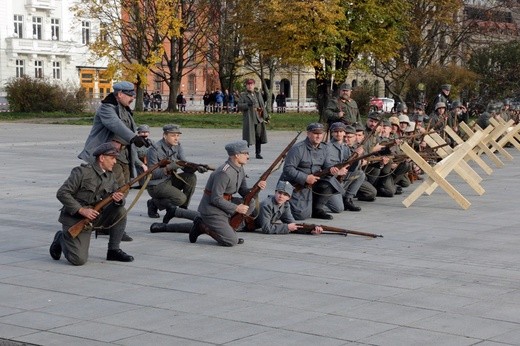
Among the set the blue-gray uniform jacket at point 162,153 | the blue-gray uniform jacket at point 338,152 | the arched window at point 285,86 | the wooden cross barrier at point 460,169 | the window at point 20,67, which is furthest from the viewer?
the arched window at point 285,86

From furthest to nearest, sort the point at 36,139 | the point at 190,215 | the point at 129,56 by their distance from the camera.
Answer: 1. the point at 129,56
2. the point at 36,139
3. the point at 190,215

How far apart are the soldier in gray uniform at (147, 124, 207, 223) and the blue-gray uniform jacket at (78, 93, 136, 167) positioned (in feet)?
3.54

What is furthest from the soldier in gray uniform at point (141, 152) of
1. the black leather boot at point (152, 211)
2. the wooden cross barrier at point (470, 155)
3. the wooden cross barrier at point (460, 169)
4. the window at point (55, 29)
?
the window at point (55, 29)

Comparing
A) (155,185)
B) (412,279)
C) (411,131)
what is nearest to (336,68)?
(411,131)

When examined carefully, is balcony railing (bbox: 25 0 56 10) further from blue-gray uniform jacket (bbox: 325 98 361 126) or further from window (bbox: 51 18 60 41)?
blue-gray uniform jacket (bbox: 325 98 361 126)

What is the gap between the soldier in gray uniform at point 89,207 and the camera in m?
10.6

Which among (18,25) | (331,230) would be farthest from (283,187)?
(18,25)

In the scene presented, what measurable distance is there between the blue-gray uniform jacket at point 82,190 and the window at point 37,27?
72.5 m

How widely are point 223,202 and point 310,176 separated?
2.35m

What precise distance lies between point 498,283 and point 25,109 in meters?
47.1

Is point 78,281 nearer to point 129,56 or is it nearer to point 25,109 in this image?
point 25,109

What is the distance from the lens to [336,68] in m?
44.0

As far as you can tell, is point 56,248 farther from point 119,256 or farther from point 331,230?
point 331,230

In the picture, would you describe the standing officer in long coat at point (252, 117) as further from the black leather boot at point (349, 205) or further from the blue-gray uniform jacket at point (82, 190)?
the blue-gray uniform jacket at point (82, 190)
